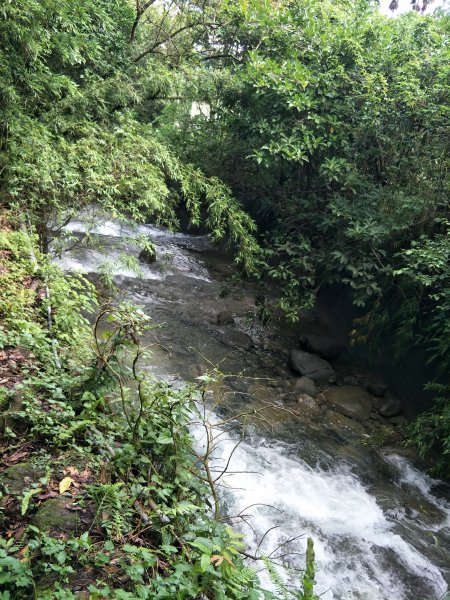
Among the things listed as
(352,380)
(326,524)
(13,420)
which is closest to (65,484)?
(13,420)

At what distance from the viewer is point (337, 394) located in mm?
7711

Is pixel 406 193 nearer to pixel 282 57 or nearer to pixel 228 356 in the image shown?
pixel 282 57

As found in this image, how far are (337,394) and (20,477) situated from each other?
6004mm

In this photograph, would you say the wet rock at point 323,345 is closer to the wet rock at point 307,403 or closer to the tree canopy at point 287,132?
the tree canopy at point 287,132

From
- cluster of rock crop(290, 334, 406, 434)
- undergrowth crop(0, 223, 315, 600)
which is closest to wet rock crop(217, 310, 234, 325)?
cluster of rock crop(290, 334, 406, 434)

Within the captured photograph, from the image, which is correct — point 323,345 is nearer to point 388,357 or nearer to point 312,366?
point 312,366

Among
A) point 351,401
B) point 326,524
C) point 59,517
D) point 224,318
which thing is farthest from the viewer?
point 224,318

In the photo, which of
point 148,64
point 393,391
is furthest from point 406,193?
point 148,64

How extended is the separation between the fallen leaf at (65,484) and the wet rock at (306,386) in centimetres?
524

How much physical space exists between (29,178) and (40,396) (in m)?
3.16

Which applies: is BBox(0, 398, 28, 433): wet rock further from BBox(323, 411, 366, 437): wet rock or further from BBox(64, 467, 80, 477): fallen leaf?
BBox(323, 411, 366, 437): wet rock

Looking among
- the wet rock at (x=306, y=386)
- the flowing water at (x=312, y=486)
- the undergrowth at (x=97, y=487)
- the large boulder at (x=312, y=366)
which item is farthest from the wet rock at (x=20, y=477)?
the large boulder at (x=312, y=366)

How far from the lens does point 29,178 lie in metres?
5.36

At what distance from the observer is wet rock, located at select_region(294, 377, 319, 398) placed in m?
7.55
